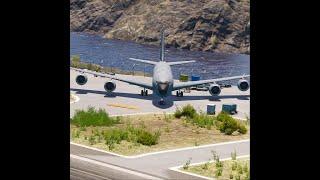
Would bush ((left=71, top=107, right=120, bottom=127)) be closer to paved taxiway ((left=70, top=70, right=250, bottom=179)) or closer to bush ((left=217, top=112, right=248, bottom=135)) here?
paved taxiway ((left=70, top=70, right=250, bottom=179))

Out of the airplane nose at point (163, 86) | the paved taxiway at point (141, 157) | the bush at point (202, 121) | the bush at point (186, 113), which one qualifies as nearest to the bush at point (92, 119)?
the paved taxiway at point (141, 157)

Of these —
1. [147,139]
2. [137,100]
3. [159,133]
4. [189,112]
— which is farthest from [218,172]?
[137,100]

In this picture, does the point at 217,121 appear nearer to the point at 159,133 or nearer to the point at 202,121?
the point at 202,121

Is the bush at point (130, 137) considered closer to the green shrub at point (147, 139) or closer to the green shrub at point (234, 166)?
the green shrub at point (147, 139)

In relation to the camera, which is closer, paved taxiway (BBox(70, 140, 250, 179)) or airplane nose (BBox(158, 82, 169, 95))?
paved taxiway (BBox(70, 140, 250, 179))

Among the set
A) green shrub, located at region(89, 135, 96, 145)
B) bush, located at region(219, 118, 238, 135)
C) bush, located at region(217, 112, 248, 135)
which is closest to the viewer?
green shrub, located at region(89, 135, 96, 145)

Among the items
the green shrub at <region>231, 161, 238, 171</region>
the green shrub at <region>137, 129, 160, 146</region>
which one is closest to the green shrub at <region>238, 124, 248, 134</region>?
the green shrub at <region>137, 129, 160, 146</region>
